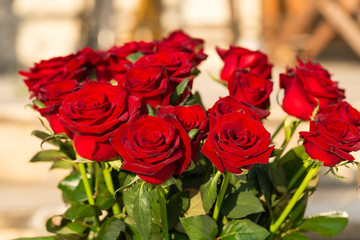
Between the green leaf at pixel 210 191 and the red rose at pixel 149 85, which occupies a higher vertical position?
the red rose at pixel 149 85

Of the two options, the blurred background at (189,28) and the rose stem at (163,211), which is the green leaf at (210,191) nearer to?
the rose stem at (163,211)

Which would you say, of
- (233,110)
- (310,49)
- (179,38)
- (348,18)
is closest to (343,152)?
(233,110)

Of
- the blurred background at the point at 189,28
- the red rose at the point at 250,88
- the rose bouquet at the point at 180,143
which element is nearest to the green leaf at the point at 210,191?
the rose bouquet at the point at 180,143

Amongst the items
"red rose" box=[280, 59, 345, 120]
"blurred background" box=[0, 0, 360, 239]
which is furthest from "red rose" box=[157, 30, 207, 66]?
"blurred background" box=[0, 0, 360, 239]

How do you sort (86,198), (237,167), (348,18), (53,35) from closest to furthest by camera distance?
(237,167) < (86,198) < (348,18) < (53,35)

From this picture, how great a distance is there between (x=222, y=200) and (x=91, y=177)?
0.54ft

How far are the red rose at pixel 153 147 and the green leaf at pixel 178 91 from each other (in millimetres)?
78

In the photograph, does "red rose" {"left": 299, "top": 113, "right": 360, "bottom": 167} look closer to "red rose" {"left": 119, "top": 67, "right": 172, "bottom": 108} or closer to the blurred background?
"red rose" {"left": 119, "top": 67, "right": 172, "bottom": 108}

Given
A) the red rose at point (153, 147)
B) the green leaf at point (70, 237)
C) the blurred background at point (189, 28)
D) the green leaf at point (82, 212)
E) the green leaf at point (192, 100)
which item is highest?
the red rose at point (153, 147)

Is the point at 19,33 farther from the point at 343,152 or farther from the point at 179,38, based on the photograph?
the point at 343,152

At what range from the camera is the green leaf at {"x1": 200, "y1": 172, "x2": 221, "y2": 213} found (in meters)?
0.39

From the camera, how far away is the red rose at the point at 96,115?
371 mm

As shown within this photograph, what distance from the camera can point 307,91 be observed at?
46 centimetres

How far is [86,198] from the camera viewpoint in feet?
1.65
